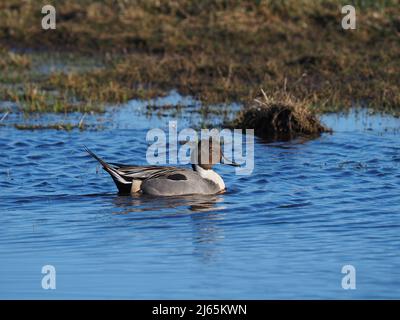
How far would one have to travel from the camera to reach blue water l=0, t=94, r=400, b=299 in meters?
7.40

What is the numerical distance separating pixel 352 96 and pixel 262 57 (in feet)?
8.97

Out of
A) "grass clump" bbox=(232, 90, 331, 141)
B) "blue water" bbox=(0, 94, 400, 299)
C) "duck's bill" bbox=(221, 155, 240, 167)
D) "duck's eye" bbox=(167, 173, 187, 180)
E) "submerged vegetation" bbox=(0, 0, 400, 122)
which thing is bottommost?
"blue water" bbox=(0, 94, 400, 299)

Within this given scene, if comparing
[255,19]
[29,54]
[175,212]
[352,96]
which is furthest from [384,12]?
[175,212]

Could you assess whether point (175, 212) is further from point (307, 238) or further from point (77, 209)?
point (307, 238)

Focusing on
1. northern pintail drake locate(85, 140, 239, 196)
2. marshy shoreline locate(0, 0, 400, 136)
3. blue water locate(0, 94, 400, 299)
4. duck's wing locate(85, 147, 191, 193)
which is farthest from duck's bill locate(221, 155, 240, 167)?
marshy shoreline locate(0, 0, 400, 136)

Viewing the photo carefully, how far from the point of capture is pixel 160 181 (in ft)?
34.6

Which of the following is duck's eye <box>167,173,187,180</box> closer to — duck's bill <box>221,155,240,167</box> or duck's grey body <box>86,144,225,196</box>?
duck's grey body <box>86,144,225,196</box>

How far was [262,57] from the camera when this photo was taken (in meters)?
17.7

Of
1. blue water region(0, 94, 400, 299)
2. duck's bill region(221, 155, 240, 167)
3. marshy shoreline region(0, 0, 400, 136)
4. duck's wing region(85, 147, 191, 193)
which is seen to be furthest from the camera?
marshy shoreline region(0, 0, 400, 136)

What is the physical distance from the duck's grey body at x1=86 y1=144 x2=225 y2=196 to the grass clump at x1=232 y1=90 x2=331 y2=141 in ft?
9.45

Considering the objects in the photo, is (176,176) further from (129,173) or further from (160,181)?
(129,173)

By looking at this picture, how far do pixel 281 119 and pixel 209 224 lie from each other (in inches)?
184

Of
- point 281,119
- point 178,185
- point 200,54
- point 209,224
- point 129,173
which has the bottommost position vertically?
point 209,224

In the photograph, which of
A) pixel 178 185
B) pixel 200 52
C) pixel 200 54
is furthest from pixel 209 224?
pixel 200 52
